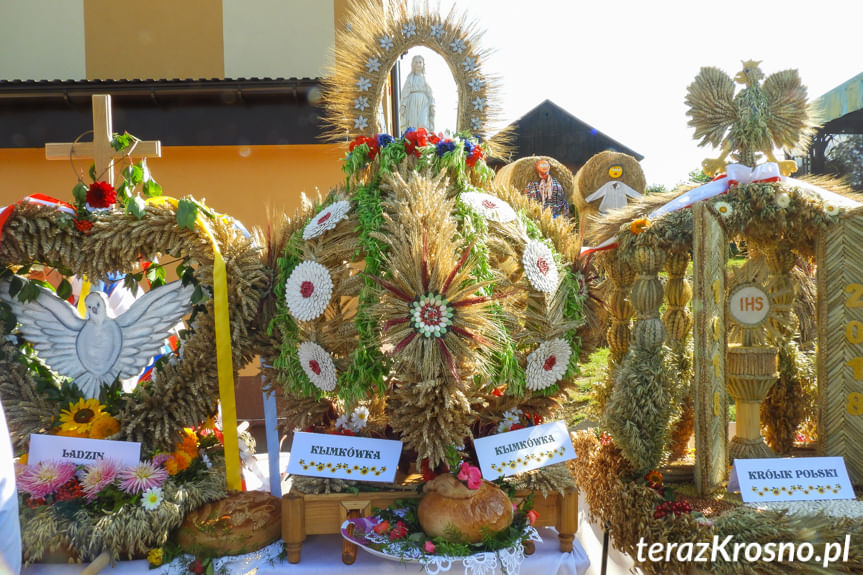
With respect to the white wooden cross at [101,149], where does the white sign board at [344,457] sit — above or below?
below

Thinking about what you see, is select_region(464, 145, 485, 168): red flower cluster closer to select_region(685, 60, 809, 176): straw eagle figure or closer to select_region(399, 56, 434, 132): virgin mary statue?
select_region(399, 56, 434, 132): virgin mary statue

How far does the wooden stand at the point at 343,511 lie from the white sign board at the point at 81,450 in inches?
27.2

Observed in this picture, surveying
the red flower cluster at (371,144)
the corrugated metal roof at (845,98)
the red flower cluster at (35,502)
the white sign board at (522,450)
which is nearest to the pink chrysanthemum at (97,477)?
the red flower cluster at (35,502)

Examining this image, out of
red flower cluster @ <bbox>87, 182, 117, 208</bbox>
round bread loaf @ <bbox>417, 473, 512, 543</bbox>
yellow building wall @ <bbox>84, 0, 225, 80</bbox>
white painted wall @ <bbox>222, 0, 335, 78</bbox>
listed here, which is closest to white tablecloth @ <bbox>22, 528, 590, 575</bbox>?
round bread loaf @ <bbox>417, 473, 512, 543</bbox>

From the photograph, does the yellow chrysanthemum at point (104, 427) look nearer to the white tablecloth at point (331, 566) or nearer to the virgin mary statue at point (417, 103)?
the white tablecloth at point (331, 566)

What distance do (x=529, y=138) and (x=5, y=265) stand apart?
12.9 meters

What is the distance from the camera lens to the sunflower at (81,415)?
2523 millimetres

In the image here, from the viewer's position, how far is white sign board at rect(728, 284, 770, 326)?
276 centimetres

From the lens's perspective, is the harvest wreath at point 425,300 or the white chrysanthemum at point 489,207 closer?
the harvest wreath at point 425,300

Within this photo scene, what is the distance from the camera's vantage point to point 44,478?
2.36m

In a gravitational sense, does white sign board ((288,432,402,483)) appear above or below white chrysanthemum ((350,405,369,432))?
below

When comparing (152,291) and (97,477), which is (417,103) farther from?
(97,477)

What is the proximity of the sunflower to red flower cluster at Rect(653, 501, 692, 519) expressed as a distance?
2233 mm

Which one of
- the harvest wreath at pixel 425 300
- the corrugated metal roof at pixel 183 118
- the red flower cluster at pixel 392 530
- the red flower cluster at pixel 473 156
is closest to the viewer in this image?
the harvest wreath at pixel 425 300
